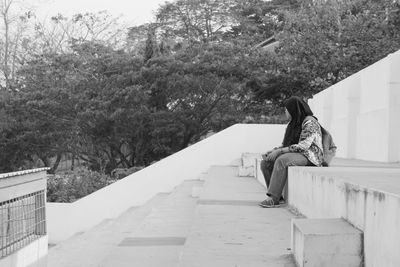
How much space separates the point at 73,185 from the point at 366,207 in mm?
10460

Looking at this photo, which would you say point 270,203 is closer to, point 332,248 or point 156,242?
point 156,242

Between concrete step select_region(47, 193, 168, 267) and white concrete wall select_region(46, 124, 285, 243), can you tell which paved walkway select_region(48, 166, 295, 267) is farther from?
white concrete wall select_region(46, 124, 285, 243)

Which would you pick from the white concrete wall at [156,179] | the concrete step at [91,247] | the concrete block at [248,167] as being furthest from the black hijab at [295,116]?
the white concrete wall at [156,179]

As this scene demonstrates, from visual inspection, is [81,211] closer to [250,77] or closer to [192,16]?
[250,77]

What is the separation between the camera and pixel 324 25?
15.4 meters

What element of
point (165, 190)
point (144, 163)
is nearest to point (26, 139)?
point (144, 163)

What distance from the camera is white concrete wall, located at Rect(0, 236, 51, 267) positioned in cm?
424

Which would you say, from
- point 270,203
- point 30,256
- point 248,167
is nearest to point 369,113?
point 248,167

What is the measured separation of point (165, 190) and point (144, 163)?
6.75 meters

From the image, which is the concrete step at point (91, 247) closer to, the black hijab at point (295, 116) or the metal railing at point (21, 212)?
the metal railing at point (21, 212)

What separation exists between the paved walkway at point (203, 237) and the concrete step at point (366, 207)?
357 millimetres

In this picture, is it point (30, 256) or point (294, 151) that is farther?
point (294, 151)

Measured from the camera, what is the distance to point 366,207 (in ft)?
9.00

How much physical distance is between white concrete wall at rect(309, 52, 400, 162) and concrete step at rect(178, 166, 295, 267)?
1.80 metres
